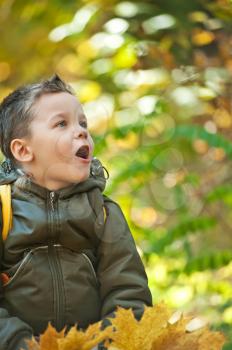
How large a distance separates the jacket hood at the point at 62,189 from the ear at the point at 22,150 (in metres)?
0.05

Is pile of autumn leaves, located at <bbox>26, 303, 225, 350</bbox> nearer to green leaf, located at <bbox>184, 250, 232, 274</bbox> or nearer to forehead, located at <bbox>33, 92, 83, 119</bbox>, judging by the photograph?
forehead, located at <bbox>33, 92, 83, 119</bbox>

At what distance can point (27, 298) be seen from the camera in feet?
7.61

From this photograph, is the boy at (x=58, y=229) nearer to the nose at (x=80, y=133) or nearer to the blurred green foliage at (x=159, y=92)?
the nose at (x=80, y=133)

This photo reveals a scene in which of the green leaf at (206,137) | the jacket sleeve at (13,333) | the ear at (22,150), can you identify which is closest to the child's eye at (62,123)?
the ear at (22,150)

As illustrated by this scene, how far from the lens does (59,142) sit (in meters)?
2.42

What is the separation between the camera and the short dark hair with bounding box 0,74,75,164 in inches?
98.2

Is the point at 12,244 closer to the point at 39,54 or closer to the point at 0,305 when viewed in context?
the point at 0,305

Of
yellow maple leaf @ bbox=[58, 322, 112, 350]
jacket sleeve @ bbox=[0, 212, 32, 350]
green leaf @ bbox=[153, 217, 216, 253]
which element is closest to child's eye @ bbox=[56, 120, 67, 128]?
jacket sleeve @ bbox=[0, 212, 32, 350]

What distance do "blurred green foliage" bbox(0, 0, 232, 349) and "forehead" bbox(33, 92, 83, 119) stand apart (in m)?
1.82

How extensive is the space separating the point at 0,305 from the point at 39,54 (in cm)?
456

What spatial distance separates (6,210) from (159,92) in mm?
3529

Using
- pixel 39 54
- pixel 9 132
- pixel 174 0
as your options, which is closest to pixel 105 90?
pixel 39 54

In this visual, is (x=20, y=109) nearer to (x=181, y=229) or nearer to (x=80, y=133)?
(x=80, y=133)

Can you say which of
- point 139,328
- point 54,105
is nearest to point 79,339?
point 139,328
